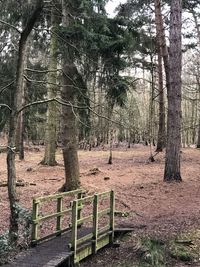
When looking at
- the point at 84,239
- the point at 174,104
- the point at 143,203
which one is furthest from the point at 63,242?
the point at 174,104

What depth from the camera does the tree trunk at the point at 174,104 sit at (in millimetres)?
15945

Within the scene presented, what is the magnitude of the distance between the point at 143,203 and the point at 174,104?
4.56m

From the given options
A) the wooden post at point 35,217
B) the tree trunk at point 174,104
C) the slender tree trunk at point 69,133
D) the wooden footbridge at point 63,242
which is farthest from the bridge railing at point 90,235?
the tree trunk at point 174,104

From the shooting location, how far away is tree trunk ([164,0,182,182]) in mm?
15945

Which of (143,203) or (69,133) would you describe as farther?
(69,133)

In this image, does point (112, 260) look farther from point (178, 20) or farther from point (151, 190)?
point (178, 20)

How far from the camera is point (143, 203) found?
43.8 feet

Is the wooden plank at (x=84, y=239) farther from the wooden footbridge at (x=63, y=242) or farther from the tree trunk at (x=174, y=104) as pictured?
the tree trunk at (x=174, y=104)

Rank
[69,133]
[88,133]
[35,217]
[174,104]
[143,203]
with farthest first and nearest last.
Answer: [174,104]
[88,133]
[69,133]
[143,203]
[35,217]

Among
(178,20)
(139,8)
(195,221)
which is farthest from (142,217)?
(139,8)

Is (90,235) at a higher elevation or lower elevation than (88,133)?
lower

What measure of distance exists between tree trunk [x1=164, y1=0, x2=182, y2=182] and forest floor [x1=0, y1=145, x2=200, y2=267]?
670mm

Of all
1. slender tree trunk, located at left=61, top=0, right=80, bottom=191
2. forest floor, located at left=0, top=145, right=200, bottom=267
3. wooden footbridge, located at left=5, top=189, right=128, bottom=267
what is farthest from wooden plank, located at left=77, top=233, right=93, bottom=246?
slender tree trunk, located at left=61, top=0, right=80, bottom=191

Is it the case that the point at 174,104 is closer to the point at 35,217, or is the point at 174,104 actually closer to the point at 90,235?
the point at 90,235
